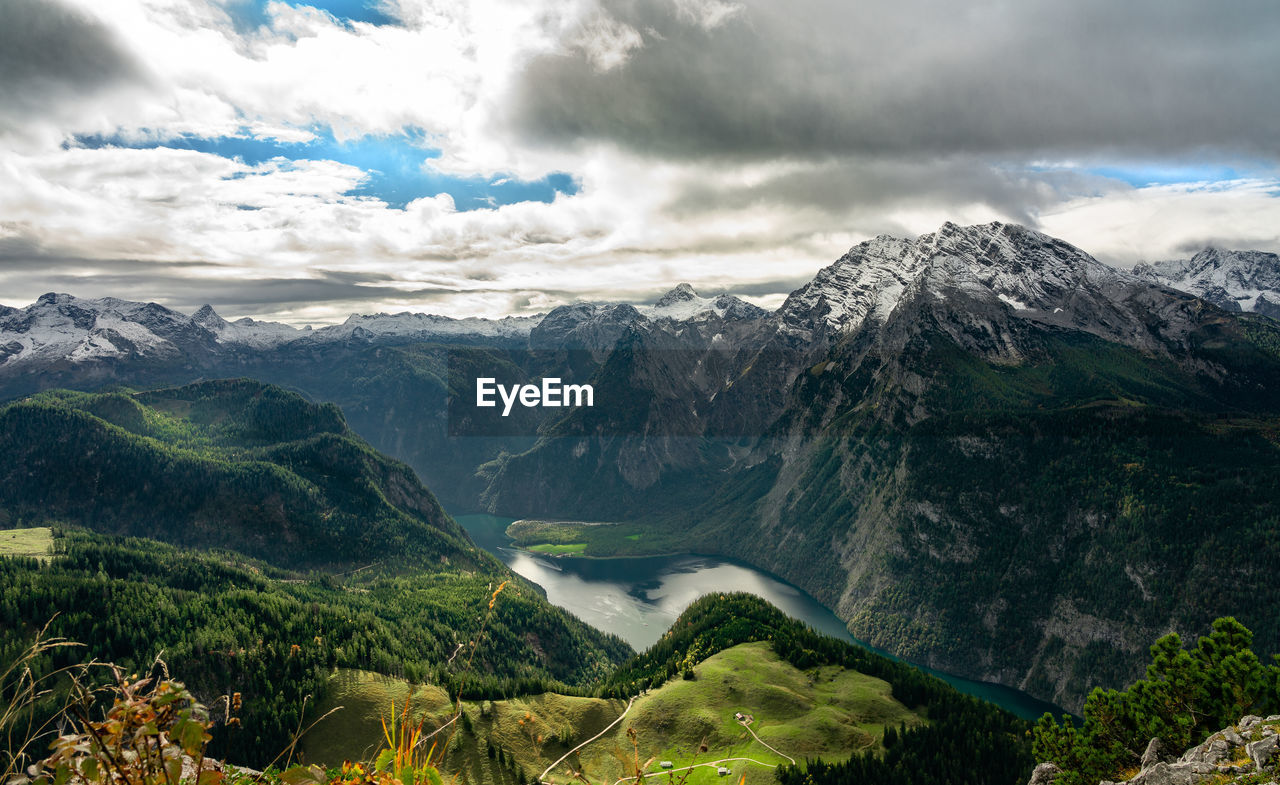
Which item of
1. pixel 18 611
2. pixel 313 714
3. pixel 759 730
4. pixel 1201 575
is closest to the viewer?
pixel 759 730

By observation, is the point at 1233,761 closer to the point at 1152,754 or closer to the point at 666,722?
the point at 1152,754

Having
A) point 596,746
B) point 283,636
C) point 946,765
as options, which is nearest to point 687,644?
point 596,746

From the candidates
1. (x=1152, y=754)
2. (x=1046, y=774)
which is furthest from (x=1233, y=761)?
(x=1046, y=774)

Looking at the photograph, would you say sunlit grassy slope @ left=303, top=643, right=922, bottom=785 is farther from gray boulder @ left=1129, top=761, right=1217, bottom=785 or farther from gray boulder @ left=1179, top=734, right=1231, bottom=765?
gray boulder @ left=1129, top=761, right=1217, bottom=785

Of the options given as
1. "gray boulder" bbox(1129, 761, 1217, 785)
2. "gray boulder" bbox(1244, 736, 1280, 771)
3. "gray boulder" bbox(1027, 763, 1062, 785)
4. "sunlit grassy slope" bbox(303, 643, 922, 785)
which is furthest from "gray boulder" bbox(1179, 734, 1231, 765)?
"sunlit grassy slope" bbox(303, 643, 922, 785)

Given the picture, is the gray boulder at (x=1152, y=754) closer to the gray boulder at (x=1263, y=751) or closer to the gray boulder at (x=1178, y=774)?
the gray boulder at (x=1178, y=774)

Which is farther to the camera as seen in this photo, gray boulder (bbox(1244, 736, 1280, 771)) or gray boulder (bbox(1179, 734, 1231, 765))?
gray boulder (bbox(1179, 734, 1231, 765))

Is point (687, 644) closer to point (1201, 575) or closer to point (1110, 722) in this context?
point (1110, 722)
